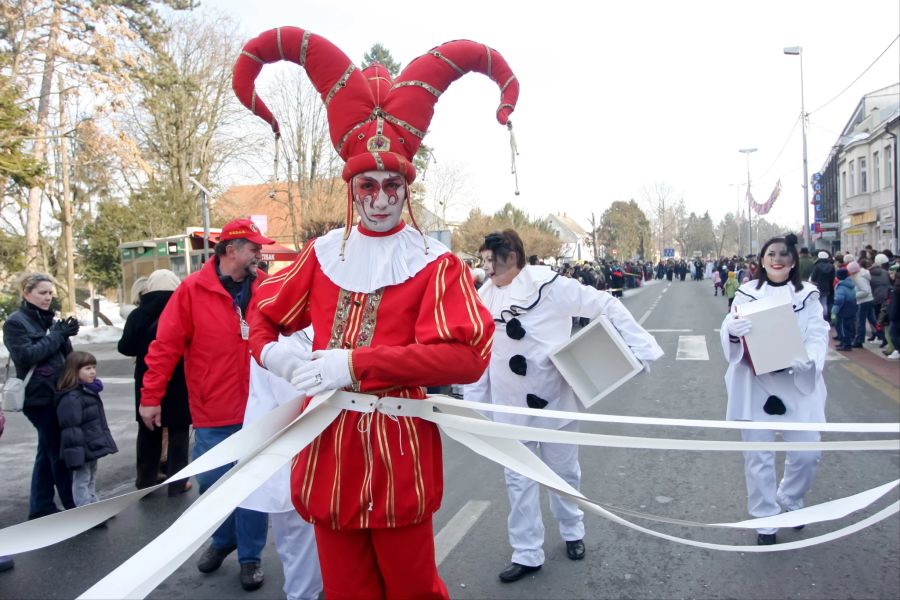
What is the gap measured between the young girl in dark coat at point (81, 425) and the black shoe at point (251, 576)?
1.58 metres

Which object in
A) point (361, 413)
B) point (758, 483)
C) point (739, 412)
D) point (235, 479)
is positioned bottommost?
point (758, 483)

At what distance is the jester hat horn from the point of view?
2404 mm

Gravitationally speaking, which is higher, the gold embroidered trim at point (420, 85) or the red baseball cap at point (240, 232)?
the gold embroidered trim at point (420, 85)

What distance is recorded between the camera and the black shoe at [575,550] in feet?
13.3

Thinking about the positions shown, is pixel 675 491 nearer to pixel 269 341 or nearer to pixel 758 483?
pixel 758 483

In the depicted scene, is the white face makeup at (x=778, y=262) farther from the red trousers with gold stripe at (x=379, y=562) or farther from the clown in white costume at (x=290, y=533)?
the red trousers with gold stripe at (x=379, y=562)

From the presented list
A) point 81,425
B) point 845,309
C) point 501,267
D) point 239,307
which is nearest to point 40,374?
point 81,425

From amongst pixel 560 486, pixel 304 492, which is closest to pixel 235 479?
pixel 304 492

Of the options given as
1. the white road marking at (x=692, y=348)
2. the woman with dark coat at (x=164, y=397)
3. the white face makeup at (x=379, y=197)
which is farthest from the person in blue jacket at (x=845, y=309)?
the white face makeup at (x=379, y=197)

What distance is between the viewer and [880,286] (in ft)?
42.8

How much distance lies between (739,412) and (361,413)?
2.92m

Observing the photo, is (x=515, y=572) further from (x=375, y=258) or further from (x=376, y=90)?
(x=376, y=90)

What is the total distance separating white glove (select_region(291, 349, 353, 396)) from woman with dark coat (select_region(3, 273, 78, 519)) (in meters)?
3.42

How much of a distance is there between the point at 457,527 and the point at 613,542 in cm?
101
